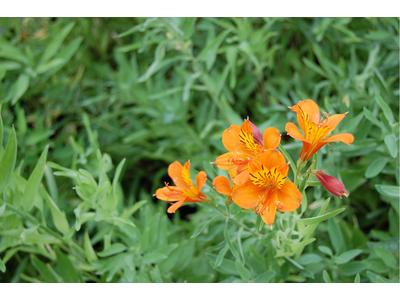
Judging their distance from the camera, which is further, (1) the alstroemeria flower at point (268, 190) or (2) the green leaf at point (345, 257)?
(2) the green leaf at point (345, 257)

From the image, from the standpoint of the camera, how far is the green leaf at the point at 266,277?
2.69ft

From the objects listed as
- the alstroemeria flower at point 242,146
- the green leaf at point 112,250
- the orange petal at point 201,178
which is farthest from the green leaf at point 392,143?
the green leaf at point 112,250

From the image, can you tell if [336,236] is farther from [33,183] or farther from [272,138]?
[33,183]

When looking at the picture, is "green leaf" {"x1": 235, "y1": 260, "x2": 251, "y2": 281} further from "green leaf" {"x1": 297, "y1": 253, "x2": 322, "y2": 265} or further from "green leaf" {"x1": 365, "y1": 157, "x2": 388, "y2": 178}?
"green leaf" {"x1": 365, "y1": 157, "x2": 388, "y2": 178}

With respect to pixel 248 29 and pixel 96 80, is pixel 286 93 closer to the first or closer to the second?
pixel 248 29

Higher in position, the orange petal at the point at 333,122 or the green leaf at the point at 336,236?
the orange petal at the point at 333,122

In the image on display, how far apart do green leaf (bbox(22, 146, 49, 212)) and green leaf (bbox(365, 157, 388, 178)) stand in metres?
0.81

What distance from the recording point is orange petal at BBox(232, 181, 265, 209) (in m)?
0.62

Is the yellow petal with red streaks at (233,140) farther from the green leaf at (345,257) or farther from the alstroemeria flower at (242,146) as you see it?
the green leaf at (345,257)

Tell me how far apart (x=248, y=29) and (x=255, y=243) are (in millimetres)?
752

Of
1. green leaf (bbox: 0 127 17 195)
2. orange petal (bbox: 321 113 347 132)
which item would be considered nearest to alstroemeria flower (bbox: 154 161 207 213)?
orange petal (bbox: 321 113 347 132)

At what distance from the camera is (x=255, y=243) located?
991 mm

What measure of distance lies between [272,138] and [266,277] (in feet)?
1.24

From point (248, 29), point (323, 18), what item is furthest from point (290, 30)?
point (248, 29)
